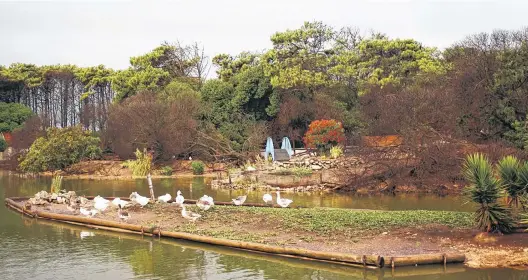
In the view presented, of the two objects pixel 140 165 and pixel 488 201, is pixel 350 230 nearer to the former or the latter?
pixel 488 201

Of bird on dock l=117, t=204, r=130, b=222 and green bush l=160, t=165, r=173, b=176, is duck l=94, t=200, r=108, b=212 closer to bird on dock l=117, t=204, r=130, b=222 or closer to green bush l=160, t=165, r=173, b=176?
bird on dock l=117, t=204, r=130, b=222

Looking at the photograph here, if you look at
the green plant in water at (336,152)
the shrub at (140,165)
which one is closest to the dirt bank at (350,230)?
the green plant in water at (336,152)

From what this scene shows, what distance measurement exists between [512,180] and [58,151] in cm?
3010

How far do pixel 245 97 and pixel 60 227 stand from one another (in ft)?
77.2

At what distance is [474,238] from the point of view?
12.9 metres

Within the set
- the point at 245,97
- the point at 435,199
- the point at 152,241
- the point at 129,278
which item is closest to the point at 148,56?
the point at 245,97

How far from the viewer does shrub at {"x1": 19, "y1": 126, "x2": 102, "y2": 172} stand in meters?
37.2

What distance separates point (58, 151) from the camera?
37.6 metres

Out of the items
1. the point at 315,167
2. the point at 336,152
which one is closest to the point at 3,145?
the point at 336,152

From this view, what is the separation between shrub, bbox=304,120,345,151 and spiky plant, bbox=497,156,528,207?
1742 cm

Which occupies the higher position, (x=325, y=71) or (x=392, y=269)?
(x=325, y=71)

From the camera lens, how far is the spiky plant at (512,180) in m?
13.3

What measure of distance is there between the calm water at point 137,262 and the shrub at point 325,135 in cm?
1533

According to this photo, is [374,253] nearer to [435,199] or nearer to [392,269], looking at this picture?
[392,269]
